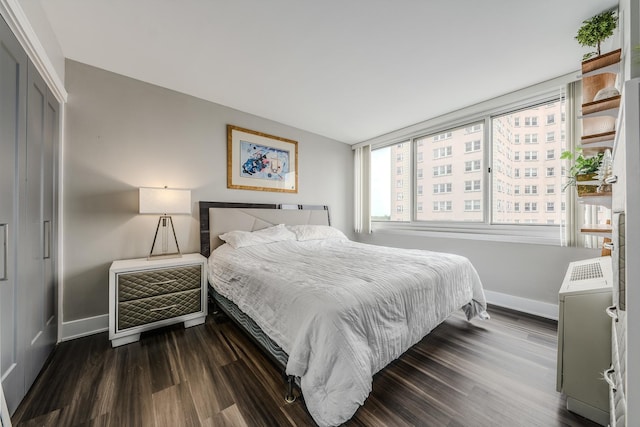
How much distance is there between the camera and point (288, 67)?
2.26 meters

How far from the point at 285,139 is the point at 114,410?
329 cm

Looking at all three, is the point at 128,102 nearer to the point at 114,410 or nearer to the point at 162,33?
the point at 162,33

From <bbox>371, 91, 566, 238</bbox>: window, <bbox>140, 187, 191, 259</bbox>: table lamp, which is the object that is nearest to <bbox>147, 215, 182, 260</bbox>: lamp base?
<bbox>140, 187, 191, 259</bbox>: table lamp

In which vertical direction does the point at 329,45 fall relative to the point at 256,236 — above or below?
above

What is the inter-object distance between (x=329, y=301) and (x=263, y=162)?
103 inches

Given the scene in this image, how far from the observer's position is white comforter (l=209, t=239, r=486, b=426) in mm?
1171

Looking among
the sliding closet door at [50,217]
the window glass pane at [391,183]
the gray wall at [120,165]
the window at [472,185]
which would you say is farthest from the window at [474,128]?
the sliding closet door at [50,217]

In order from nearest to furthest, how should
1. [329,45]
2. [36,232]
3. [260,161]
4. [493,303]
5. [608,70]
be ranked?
[608,70] → [36,232] → [329,45] → [493,303] → [260,161]

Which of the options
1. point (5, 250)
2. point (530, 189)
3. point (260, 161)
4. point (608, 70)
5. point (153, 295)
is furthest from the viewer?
point (260, 161)

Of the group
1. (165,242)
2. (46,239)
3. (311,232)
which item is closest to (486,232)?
(311,232)

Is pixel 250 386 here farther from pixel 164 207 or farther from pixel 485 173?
pixel 485 173

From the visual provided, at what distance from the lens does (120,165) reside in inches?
94.0

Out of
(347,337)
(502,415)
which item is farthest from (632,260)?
(502,415)

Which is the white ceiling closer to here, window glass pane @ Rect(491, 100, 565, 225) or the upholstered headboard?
window glass pane @ Rect(491, 100, 565, 225)
